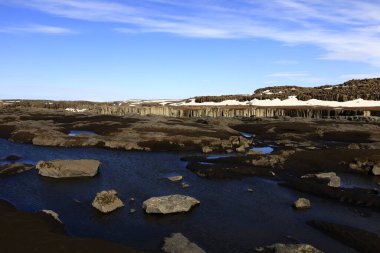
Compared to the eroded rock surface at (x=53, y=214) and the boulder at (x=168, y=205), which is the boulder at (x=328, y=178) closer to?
the boulder at (x=168, y=205)

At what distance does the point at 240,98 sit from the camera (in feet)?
568

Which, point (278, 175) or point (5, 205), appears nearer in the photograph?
point (5, 205)

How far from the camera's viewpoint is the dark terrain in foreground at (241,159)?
20.6 metres

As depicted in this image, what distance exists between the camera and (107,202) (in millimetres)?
27141

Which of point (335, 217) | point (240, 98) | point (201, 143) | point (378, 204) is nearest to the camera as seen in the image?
point (335, 217)

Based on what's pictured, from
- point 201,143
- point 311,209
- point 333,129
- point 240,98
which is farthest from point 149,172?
point 240,98

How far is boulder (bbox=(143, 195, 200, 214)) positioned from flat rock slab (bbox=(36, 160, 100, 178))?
11.7 m

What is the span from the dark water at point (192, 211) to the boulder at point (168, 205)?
49cm

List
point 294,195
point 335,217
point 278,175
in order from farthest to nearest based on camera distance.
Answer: point 278,175 → point 294,195 → point 335,217

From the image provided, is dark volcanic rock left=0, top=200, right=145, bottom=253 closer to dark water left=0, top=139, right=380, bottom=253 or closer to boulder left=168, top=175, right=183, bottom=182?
dark water left=0, top=139, right=380, bottom=253

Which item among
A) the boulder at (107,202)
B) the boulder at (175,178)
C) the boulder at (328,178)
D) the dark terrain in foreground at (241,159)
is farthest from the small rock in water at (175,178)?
the boulder at (328,178)

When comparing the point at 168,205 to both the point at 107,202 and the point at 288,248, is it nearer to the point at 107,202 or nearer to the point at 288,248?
the point at 107,202

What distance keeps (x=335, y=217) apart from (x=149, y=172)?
19328 mm

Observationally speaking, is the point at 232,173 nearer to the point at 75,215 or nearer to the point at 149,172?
the point at 149,172
